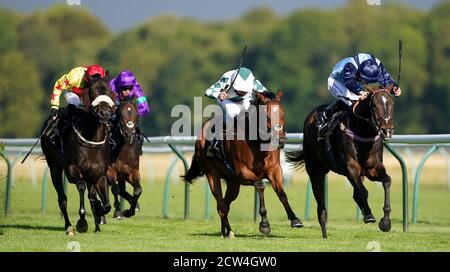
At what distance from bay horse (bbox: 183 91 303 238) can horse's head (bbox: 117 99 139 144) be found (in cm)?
80

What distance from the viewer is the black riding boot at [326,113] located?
11.1 meters

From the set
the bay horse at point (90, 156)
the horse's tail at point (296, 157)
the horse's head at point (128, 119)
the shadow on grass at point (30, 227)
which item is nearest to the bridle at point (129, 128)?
the horse's head at point (128, 119)

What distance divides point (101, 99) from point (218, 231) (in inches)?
74.0

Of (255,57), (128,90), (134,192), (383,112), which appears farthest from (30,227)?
(255,57)

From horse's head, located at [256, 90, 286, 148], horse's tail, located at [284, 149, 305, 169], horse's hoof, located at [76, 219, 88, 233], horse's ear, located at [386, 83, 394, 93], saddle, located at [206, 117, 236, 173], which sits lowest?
horse's hoof, located at [76, 219, 88, 233]

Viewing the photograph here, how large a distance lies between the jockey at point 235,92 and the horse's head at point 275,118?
1.99 ft

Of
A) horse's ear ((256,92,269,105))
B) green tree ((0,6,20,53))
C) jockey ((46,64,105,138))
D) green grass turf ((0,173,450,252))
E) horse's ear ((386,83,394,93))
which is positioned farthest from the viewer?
green tree ((0,6,20,53))

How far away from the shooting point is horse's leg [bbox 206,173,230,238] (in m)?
10.8

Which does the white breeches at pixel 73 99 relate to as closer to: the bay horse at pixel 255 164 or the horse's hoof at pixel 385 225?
the bay horse at pixel 255 164

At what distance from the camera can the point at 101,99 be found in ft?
36.1

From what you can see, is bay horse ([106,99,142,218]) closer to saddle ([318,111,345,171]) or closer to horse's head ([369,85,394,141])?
saddle ([318,111,345,171])

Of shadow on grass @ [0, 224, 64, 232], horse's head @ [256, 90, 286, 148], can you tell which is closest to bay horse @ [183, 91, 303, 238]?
horse's head @ [256, 90, 286, 148]

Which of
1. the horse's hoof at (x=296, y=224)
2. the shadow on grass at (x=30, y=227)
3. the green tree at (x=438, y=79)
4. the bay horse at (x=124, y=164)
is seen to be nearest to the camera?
the horse's hoof at (x=296, y=224)

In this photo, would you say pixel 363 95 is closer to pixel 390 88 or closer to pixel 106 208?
pixel 390 88
